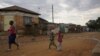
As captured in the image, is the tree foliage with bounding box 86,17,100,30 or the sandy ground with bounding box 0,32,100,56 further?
the tree foliage with bounding box 86,17,100,30

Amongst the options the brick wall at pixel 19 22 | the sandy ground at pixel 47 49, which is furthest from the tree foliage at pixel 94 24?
the sandy ground at pixel 47 49

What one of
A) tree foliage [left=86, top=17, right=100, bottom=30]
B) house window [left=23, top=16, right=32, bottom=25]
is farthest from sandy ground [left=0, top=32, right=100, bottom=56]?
tree foliage [left=86, top=17, right=100, bottom=30]

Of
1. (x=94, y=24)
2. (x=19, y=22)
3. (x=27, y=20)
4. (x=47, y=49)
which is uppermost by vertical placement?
(x=27, y=20)

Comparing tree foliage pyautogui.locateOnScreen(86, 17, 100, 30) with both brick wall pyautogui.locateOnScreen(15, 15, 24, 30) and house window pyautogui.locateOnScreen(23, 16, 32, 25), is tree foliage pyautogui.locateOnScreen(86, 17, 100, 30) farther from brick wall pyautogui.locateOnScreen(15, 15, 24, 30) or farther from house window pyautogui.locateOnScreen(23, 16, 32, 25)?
brick wall pyautogui.locateOnScreen(15, 15, 24, 30)

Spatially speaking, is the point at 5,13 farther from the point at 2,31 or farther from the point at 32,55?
the point at 32,55

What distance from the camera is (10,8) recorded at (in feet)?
136

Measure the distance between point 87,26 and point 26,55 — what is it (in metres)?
107

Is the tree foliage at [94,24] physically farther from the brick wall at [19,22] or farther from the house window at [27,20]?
the brick wall at [19,22]

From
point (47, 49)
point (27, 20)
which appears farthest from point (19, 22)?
point (47, 49)

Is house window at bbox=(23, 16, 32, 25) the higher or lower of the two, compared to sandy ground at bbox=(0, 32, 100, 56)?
higher

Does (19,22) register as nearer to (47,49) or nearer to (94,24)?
(47,49)

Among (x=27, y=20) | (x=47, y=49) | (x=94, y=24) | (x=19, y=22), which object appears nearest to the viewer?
(x=47, y=49)

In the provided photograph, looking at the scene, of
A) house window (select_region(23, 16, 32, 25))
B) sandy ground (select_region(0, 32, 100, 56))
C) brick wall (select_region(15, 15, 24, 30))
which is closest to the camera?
sandy ground (select_region(0, 32, 100, 56))

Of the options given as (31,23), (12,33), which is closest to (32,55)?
(12,33)
